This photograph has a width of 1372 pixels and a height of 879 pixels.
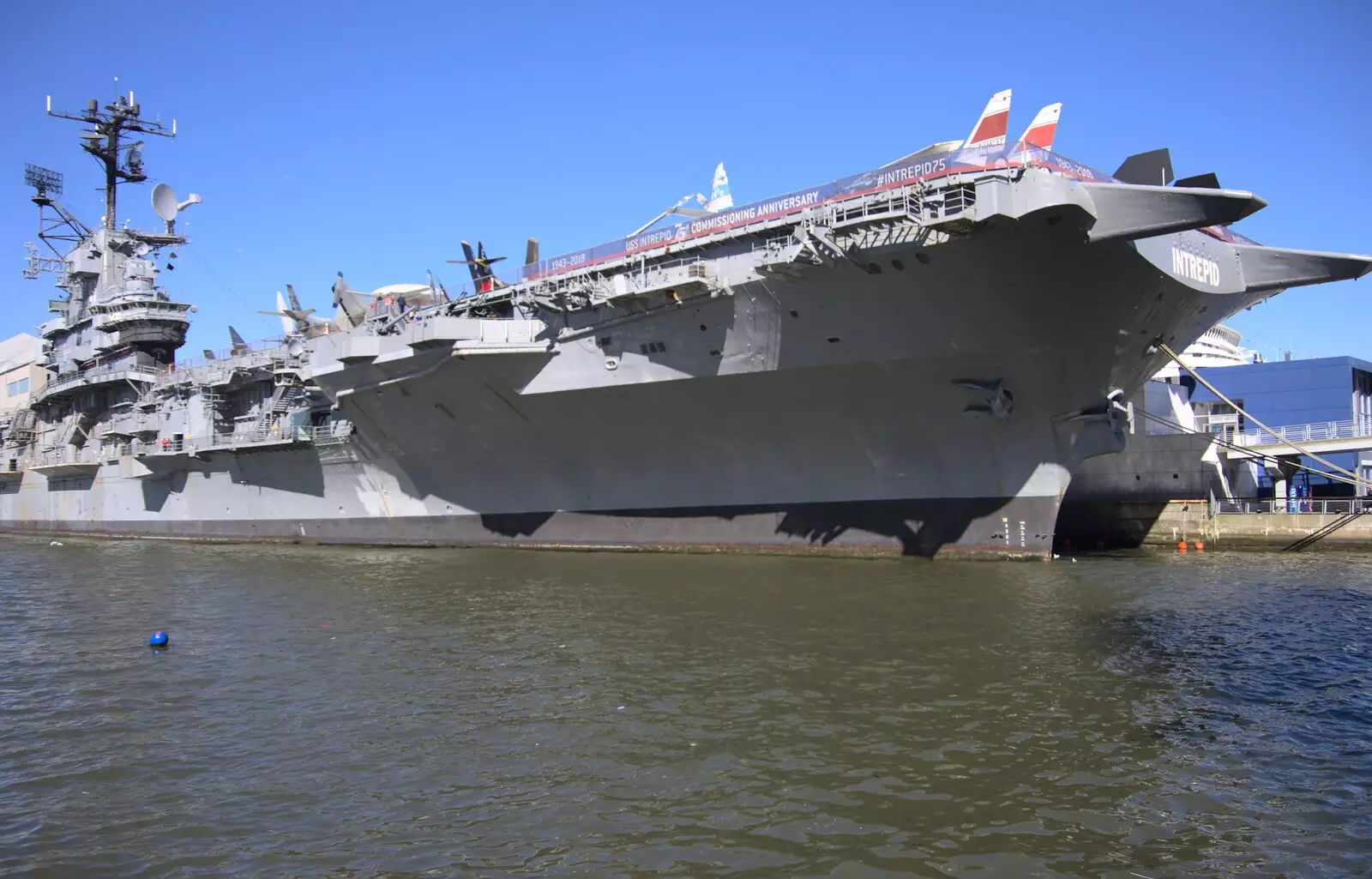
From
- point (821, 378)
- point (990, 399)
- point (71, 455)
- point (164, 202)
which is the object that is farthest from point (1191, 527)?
point (71, 455)

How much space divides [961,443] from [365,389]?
12616mm

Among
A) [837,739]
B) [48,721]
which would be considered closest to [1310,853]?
[837,739]

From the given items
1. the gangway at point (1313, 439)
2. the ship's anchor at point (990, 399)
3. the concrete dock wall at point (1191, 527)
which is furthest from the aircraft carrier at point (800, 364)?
the gangway at point (1313, 439)

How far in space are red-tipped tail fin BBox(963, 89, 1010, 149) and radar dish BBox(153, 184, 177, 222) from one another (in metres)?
25.9

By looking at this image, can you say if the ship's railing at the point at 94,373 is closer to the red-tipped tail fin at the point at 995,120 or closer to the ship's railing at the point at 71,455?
the ship's railing at the point at 71,455

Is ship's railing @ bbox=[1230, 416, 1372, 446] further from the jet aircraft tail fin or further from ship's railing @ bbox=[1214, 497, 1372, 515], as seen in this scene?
the jet aircraft tail fin

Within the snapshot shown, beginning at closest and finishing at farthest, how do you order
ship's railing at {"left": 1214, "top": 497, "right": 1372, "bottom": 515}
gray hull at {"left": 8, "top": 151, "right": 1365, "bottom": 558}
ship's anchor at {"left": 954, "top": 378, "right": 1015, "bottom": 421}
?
gray hull at {"left": 8, "top": 151, "right": 1365, "bottom": 558}, ship's anchor at {"left": 954, "top": 378, "right": 1015, "bottom": 421}, ship's railing at {"left": 1214, "top": 497, "right": 1372, "bottom": 515}

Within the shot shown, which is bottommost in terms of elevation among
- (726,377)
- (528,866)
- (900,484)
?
(528,866)

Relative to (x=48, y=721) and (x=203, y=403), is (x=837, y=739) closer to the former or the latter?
(x=48, y=721)

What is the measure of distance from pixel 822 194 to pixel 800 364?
9.65 feet

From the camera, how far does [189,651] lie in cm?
1052

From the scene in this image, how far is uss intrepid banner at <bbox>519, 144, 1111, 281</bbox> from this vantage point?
13.4 metres

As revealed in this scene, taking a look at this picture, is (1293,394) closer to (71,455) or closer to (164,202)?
(164,202)

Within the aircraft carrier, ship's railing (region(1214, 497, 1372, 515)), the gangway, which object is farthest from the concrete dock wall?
the aircraft carrier
